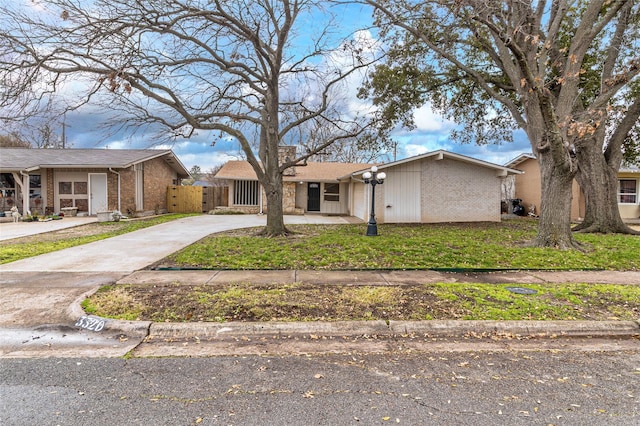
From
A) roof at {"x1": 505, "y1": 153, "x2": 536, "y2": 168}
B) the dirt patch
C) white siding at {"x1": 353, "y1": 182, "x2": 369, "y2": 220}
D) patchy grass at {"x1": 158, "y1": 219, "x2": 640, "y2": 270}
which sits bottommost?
patchy grass at {"x1": 158, "y1": 219, "x2": 640, "y2": 270}

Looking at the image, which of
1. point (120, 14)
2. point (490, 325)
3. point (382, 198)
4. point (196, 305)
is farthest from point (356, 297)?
point (382, 198)

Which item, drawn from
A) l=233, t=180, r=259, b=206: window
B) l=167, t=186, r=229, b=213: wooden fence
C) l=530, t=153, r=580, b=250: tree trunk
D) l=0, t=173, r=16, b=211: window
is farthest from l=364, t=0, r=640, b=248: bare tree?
l=0, t=173, r=16, b=211: window

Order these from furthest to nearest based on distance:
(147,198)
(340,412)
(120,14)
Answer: (147,198), (120,14), (340,412)

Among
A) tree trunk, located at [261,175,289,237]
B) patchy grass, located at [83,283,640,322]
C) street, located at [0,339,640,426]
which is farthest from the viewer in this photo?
tree trunk, located at [261,175,289,237]

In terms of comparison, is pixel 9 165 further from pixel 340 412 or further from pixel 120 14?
pixel 340 412

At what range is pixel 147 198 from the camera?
22094mm

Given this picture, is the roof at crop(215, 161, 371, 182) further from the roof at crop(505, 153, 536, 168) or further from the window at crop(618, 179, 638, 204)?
the window at crop(618, 179, 638, 204)

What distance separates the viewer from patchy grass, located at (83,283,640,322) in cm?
466

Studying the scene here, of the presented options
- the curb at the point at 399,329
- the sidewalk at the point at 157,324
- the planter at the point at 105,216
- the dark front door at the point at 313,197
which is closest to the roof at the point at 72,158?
the planter at the point at 105,216

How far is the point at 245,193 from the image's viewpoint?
23438mm

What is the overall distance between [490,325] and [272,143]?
30.8 ft

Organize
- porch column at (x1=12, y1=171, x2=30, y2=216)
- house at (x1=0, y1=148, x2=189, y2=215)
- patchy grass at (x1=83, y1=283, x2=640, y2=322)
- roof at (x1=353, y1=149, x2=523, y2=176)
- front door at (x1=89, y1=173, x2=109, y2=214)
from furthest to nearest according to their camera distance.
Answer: front door at (x1=89, y1=173, x2=109, y2=214)
house at (x1=0, y1=148, x2=189, y2=215)
porch column at (x1=12, y1=171, x2=30, y2=216)
roof at (x1=353, y1=149, x2=523, y2=176)
patchy grass at (x1=83, y1=283, x2=640, y2=322)

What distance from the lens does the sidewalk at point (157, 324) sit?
13.3ft

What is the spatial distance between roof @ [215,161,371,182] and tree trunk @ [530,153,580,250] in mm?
11831
